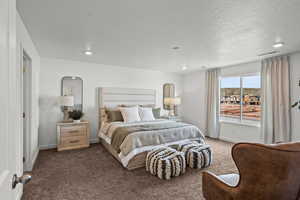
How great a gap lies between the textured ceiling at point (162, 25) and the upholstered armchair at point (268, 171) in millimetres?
1526

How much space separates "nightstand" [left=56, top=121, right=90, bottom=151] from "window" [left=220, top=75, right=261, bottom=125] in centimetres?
430

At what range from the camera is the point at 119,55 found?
12.4 feet

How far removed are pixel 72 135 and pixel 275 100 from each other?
16.5 ft

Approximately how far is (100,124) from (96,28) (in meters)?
2.97

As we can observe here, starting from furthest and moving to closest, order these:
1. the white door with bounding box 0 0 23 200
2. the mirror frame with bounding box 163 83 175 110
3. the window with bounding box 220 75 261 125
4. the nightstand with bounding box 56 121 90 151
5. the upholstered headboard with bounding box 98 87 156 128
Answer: the mirror frame with bounding box 163 83 175 110 < the upholstered headboard with bounding box 98 87 156 128 < the window with bounding box 220 75 261 125 < the nightstand with bounding box 56 121 90 151 < the white door with bounding box 0 0 23 200

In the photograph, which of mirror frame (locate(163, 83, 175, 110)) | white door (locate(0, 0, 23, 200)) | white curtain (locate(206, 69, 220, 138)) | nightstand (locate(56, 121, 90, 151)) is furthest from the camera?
mirror frame (locate(163, 83, 175, 110))

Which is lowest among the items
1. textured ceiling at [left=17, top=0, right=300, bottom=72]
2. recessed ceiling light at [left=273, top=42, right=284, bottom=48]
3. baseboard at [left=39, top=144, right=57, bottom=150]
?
baseboard at [left=39, top=144, right=57, bottom=150]

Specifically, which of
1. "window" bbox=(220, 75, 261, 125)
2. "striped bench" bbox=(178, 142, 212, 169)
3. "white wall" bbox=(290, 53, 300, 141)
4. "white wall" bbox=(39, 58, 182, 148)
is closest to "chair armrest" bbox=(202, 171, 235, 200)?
"striped bench" bbox=(178, 142, 212, 169)

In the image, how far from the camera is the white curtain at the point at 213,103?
17.0 feet

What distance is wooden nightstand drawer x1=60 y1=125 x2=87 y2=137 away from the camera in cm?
388

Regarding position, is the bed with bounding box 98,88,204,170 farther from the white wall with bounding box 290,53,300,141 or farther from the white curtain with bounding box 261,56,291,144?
the white wall with bounding box 290,53,300,141

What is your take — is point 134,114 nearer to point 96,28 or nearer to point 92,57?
point 92,57

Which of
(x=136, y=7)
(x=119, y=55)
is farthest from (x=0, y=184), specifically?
(x=119, y=55)

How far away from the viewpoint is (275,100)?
3.72 metres
